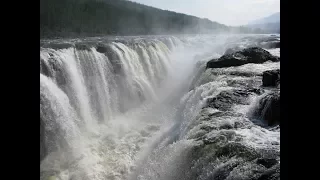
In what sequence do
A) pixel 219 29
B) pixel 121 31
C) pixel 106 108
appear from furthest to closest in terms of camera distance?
pixel 219 29 < pixel 121 31 < pixel 106 108

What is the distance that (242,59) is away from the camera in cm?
876

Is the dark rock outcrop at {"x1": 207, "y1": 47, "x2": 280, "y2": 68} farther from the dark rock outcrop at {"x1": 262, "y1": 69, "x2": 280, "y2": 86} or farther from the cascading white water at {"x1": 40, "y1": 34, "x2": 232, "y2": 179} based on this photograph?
the dark rock outcrop at {"x1": 262, "y1": 69, "x2": 280, "y2": 86}

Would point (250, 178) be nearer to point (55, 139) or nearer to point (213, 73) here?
point (55, 139)

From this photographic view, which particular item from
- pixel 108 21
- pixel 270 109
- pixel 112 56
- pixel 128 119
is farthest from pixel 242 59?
pixel 108 21

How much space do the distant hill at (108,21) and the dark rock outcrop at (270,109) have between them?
14540 mm

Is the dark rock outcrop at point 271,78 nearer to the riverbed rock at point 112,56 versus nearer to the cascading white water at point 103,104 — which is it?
the cascading white water at point 103,104

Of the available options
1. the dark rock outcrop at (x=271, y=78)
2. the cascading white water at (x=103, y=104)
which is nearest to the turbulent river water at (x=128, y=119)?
the cascading white water at (x=103, y=104)

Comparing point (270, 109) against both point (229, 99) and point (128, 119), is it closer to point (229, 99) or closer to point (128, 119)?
point (229, 99)

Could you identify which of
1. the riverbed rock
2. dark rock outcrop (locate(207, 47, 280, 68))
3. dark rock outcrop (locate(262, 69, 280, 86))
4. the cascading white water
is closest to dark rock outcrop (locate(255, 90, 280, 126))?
dark rock outcrop (locate(262, 69, 280, 86))

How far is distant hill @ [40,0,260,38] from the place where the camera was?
21278 millimetres
